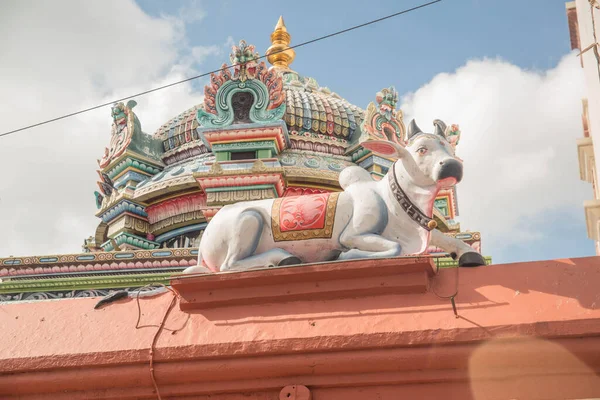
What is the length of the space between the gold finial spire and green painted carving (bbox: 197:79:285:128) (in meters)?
4.99

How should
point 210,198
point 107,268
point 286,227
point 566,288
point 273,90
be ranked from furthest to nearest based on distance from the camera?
point 273,90 < point 210,198 < point 107,268 < point 286,227 < point 566,288

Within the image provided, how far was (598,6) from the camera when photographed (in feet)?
20.3

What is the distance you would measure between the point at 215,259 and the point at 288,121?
421 inches

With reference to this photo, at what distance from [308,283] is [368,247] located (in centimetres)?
61

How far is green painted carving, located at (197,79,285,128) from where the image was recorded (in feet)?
49.8

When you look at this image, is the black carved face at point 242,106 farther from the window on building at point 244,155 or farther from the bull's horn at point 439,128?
the bull's horn at point 439,128

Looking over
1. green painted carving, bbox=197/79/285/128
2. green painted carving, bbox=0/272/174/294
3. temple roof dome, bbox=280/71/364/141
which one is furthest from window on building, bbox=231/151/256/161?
green painted carving, bbox=0/272/174/294

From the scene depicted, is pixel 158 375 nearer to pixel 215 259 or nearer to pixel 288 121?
pixel 215 259

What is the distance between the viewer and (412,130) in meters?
5.74

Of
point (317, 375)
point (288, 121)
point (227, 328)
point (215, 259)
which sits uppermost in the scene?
point (288, 121)

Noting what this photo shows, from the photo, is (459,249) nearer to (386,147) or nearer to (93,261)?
(386,147)

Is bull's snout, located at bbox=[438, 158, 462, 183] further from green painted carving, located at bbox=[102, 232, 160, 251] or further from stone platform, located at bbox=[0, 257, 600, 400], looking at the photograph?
green painted carving, located at bbox=[102, 232, 160, 251]

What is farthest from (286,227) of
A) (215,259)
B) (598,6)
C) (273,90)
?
(273,90)

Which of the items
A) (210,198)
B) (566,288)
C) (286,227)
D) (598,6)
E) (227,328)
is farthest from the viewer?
(210,198)
